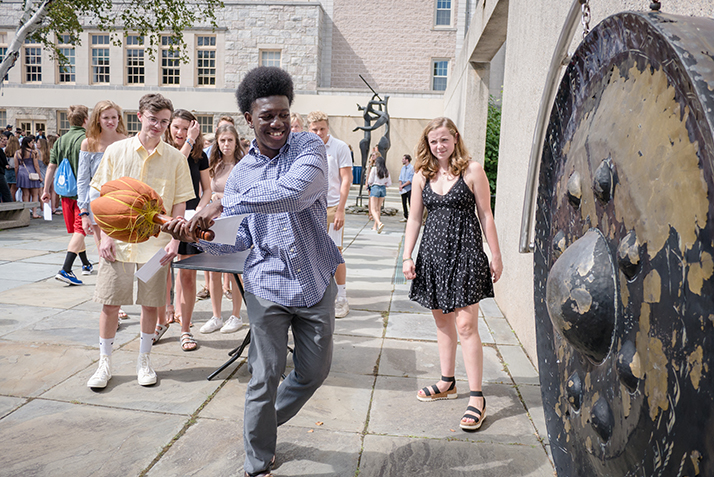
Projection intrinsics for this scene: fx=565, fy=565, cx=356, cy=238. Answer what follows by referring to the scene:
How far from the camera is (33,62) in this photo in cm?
3169

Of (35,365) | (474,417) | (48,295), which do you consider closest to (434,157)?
Answer: (474,417)

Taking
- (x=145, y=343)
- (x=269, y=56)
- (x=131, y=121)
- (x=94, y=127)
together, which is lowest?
(x=145, y=343)

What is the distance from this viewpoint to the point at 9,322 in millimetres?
5094

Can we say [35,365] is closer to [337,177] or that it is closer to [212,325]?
[212,325]

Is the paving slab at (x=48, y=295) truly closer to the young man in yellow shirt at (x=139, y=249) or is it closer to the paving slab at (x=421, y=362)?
the young man in yellow shirt at (x=139, y=249)

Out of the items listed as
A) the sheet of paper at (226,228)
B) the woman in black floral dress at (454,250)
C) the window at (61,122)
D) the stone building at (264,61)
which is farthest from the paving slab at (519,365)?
the window at (61,122)

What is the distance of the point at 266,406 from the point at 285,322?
1.27ft

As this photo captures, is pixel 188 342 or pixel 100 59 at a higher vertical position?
pixel 100 59

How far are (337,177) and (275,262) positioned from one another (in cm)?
315

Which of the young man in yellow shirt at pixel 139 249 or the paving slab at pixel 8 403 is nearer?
the paving slab at pixel 8 403

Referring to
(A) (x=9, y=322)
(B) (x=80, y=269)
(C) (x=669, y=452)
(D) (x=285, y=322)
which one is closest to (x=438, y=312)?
(D) (x=285, y=322)

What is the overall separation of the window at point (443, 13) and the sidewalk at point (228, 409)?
1182 inches

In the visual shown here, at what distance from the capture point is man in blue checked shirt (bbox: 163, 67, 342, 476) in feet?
8.32

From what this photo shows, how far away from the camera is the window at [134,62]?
31.2 metres
